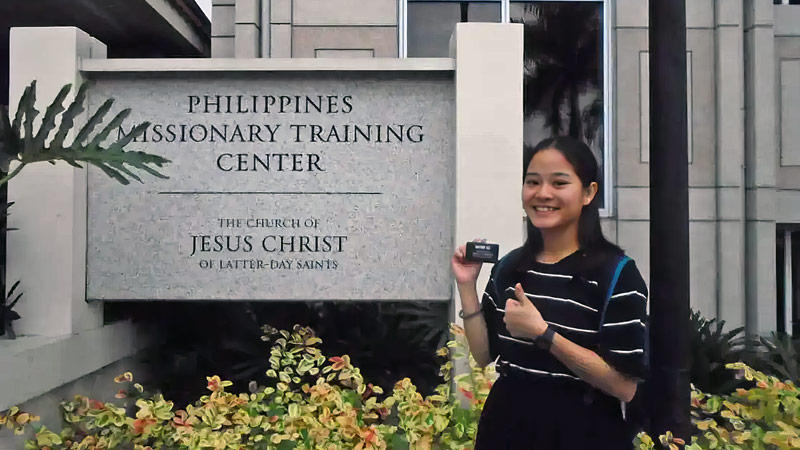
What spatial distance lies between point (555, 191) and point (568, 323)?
508 millimetres

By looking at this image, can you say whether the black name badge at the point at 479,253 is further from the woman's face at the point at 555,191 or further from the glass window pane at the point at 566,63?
the glass window pane at the point at 566,63

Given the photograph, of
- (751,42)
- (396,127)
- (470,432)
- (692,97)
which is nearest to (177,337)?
(396,127)

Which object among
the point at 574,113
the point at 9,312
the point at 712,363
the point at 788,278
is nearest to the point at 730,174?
the point at 788,278

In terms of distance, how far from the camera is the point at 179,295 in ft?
13.9

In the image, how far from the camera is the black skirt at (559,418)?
9.12ft

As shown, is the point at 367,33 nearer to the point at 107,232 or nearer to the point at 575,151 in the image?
the point at 107,232

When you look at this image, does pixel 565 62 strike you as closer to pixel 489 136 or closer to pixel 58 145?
pixel 489 136

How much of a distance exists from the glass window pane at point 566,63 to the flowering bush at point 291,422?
3.73 metres

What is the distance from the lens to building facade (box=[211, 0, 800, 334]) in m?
6.62

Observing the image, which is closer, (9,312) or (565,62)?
(9,312)

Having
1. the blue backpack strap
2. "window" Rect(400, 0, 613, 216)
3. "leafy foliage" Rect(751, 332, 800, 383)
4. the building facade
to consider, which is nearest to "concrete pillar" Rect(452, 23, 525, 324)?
the blue backpack strap

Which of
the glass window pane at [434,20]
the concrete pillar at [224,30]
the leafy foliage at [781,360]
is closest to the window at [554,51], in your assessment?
the glass window pane at [434,20]

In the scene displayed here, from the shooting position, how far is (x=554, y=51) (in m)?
6.88

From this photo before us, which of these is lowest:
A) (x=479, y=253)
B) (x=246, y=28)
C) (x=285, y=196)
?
(x=479, y=253)
